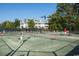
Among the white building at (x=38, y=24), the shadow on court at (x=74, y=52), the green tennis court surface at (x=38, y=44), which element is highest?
the white building at (x=38, y=24)

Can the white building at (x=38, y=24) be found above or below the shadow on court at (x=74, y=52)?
above

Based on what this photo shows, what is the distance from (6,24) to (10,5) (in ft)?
1.27

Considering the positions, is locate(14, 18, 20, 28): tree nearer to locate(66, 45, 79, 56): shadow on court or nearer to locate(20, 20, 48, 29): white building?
locate(20, 20, 48, 29): white building

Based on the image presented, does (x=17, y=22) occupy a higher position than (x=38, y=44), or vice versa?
(x=17, y=22)

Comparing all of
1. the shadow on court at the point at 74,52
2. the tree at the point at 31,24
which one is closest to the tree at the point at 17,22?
the tree at the point at 31,24

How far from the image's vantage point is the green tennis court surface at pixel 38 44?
4.94 m

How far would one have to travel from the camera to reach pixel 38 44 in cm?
498

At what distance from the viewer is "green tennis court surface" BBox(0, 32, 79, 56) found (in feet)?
16.2

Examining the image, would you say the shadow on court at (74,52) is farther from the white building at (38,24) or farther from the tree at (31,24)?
the tree at (31,24)

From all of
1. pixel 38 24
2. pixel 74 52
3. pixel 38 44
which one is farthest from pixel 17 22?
pixel 74 52

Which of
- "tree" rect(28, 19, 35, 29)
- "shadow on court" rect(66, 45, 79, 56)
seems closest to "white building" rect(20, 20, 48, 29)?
"tree" rect(28, 19, 35, 29)

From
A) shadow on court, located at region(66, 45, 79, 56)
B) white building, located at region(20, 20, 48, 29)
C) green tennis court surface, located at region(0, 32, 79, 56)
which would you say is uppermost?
white building, located at region(20, 20, 48, 29)

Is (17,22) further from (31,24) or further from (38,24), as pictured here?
(38,24)

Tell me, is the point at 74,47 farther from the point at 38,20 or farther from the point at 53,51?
the point at 38,20
